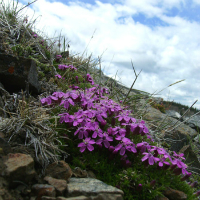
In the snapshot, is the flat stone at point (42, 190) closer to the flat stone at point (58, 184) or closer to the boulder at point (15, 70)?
the flat stone at point (58, 184)

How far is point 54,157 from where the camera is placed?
2549mm

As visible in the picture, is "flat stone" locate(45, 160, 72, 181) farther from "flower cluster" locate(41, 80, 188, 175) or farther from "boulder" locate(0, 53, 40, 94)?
"boulder" locate(0, 53, 40, 94)

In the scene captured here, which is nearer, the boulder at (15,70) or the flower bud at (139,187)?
the flower bud at (139,187)

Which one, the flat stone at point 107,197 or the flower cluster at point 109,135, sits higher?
the flower cluster at point 109,135

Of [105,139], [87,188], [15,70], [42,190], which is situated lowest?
[42,190]

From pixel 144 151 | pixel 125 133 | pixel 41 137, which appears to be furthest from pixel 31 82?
pixel 144 151

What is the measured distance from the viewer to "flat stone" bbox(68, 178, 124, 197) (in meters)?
2.00

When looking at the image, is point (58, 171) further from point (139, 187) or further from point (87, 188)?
point (139, 187)

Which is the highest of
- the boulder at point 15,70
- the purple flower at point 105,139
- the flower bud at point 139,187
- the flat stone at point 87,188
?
the boulder at point 15,70

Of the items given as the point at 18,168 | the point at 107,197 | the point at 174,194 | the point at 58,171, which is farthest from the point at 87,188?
the point at 174,194

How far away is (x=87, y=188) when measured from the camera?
205cm

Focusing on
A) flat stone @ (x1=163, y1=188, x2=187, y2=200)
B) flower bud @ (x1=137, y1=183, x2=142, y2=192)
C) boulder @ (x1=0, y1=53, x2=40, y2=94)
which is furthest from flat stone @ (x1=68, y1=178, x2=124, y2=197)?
boulder @ (x1=0, y1=53, x2=40, y2=94)

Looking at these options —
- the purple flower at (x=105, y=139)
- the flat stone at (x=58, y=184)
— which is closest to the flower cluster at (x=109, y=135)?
the purple flower at (x=105, y=139)

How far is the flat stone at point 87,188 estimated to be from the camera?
6.55 feet
